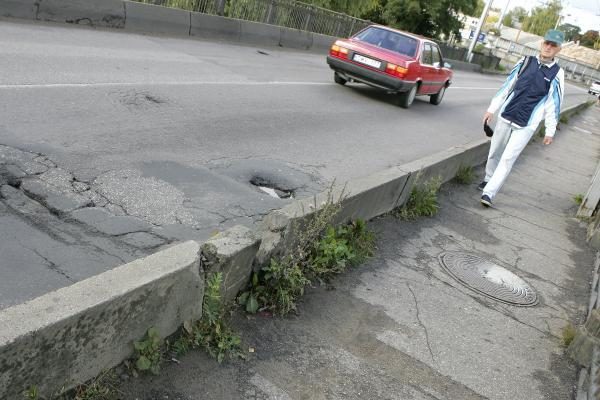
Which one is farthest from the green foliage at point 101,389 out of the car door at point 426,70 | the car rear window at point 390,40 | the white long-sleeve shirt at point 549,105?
the car door at point 426,70

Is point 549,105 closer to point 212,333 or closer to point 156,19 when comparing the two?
point 212,333

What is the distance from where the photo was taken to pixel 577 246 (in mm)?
7188

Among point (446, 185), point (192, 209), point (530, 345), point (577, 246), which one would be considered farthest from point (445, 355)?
point (446, 185)

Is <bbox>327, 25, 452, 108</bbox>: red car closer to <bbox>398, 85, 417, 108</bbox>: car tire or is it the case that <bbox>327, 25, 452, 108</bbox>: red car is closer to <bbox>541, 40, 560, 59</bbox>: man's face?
<bbox>398, 85, 417, 108</bbox>: car tire

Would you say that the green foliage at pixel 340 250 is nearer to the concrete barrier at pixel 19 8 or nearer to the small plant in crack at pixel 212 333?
the small plant in crack at pixel 212 333

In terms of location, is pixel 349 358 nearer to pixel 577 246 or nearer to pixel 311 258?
pixel 311 258

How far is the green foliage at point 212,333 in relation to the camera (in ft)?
10.3

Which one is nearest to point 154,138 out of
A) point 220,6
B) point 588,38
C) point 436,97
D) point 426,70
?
point 426,70

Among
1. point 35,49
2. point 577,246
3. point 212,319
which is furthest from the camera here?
point 35,49

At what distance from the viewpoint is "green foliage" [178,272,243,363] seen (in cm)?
315

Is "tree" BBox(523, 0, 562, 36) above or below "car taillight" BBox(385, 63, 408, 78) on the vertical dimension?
above

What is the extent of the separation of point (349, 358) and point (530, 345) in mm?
1636

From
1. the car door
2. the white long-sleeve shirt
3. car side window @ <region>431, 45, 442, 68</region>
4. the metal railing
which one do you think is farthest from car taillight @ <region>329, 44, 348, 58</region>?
the white long-sleeve shirt

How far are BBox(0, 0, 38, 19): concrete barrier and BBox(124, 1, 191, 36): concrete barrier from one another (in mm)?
2494
